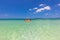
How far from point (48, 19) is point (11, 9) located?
0.59 meters

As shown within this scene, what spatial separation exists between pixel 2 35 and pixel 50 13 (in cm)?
80

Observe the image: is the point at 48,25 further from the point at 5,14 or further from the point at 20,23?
the point at 5,14

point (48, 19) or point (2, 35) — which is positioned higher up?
point (48, 19)

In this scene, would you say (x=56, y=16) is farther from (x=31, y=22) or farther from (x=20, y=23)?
(x=20, y=23)

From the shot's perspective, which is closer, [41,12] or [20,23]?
[41,12]

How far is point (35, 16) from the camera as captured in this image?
6.04ft

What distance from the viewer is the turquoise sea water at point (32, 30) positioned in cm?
184

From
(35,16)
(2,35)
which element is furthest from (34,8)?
(2,35)

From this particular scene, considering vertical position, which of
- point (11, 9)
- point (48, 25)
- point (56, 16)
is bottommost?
point (48, 25)

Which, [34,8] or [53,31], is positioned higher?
[34,8]

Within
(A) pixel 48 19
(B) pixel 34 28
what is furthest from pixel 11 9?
(A) pixel 48 19

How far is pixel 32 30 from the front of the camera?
1903mm

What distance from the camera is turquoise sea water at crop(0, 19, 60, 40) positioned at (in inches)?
72.6

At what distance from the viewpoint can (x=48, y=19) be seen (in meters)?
1.91
